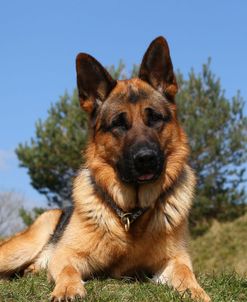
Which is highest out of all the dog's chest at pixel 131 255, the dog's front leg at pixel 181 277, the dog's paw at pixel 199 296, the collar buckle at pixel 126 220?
the collar buckle at pixel 126 220

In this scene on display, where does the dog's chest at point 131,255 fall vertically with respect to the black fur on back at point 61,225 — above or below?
below

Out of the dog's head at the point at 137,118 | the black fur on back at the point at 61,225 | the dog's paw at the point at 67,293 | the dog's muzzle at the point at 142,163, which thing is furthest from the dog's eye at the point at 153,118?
the dog's paw at the point at 67,293

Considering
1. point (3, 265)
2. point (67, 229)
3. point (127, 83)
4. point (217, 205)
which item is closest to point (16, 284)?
point (67, 229)

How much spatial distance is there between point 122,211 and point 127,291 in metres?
1.10

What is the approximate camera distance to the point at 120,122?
5.58m

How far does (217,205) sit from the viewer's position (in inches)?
898

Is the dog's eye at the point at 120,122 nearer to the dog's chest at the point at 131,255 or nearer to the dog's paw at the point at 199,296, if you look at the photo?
the dog's chest at the point at 131,255

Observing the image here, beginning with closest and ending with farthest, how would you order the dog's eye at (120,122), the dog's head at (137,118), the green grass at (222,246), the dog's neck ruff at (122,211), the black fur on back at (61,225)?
the dog's head at (137,118) → the dog's neck ruff at (122,211) → the dog's eye at (120,122) → the black fur on back at (61,225) → the green grass at (222,246)

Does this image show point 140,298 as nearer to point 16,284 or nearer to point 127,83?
point 16,284

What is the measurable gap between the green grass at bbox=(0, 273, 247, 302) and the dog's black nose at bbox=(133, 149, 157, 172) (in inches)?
44.8

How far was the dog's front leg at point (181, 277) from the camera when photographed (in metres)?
4.48

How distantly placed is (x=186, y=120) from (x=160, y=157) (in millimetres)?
18242

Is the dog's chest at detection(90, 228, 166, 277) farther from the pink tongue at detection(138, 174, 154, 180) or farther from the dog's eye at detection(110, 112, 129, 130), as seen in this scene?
the dog's eye at detection(110, 112, 129, 130)

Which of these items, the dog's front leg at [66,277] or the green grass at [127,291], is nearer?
the dog's front leg at [66,277]
